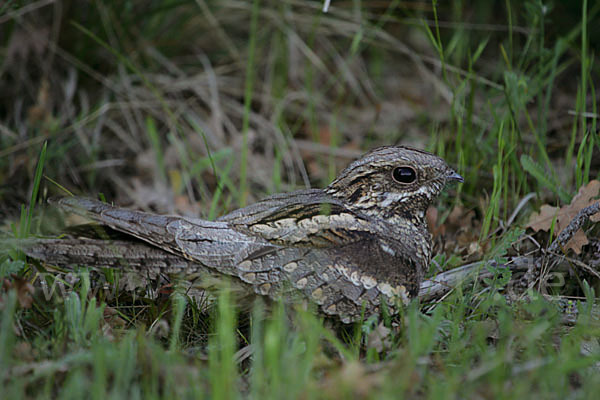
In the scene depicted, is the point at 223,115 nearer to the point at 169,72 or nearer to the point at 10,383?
the point at 169,72

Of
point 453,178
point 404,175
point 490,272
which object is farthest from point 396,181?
point 490,272

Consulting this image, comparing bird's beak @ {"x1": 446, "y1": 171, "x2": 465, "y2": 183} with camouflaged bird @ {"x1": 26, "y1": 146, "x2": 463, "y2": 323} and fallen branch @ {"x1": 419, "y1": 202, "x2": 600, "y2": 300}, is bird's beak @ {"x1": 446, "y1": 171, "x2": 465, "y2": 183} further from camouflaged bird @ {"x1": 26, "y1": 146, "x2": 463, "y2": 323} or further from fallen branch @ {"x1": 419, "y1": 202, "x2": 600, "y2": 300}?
fallen branch @ {"x1": 419, "y1": 202, "x2": 600, "y2": 300}

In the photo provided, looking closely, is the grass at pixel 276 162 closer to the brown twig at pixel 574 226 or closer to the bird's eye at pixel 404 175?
the brown twig at pixel 574 226

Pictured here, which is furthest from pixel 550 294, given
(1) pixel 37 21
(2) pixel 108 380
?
(1) pixel 37 21

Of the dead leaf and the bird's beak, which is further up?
the bird's beak

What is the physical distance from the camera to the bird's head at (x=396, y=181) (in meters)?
2.80

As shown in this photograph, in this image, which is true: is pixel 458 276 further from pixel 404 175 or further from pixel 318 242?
pixel 318 242

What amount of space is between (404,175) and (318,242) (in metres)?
0.53

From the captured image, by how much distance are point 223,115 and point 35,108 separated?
4.61 ft

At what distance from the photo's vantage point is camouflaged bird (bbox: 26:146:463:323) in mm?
2605

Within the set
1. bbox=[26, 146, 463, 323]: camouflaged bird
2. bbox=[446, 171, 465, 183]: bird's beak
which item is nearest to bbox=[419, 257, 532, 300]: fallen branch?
bbox=[26, 146, 463, 323]: camouflaged bird

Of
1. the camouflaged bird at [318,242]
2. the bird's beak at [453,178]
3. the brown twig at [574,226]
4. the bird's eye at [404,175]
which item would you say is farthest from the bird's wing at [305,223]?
the brown twig at [574,226]

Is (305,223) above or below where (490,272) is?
above

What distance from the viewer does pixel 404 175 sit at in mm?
2805
